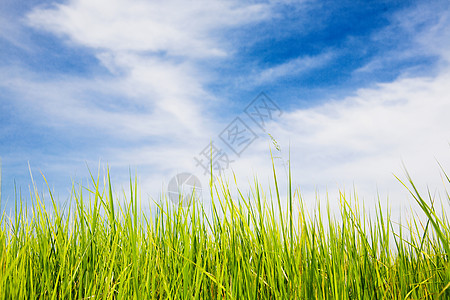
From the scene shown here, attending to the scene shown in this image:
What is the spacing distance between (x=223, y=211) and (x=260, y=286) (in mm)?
648

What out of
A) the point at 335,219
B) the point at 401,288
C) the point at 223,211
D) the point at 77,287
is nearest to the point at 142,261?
the point at 77,287

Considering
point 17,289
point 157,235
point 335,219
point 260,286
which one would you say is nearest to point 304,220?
point 335,219

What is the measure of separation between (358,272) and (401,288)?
1.06ft

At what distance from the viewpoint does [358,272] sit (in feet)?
9.39

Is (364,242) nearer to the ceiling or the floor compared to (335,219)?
nearer to the floor

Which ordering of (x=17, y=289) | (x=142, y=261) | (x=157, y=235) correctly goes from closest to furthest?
(x=17, y=289)
(x=142, y=261)
(x=157, y=235)

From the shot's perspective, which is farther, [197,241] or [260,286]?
[197,241]

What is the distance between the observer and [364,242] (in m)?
2.97

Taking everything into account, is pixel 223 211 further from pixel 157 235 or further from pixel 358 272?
pixel 358 272

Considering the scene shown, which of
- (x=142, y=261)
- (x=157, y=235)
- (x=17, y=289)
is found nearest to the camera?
(x=17, y=289)

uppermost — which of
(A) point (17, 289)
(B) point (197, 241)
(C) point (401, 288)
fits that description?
(B) point (197, 241)

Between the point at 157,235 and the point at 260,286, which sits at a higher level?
the point at 157,235

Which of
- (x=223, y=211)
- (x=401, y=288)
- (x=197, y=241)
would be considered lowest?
(x=401, y=288)

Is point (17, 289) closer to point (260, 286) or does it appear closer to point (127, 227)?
point (127, 227)
